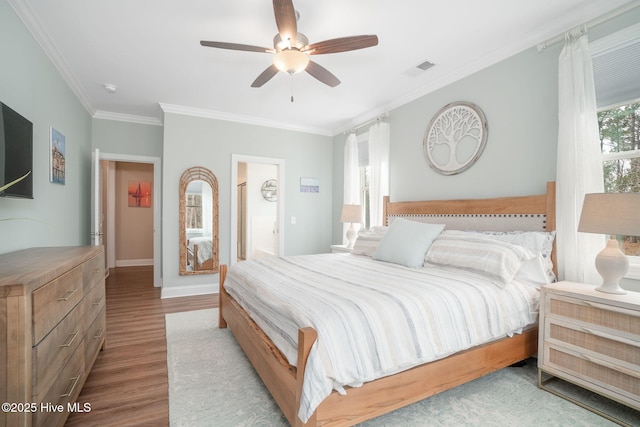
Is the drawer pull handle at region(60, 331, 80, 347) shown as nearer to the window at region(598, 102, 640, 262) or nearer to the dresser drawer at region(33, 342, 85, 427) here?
the dresser drawer at region(33, 342, 85, 427)

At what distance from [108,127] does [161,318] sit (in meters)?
3.11

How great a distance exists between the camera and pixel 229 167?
471cm

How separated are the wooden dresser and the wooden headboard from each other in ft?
10.2

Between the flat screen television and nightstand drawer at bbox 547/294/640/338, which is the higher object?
the flat screen television

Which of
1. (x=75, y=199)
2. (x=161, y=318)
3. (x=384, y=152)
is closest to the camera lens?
(x=161, y=318)

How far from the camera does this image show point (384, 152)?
4156 millimetres

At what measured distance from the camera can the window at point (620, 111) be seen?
2.10 m

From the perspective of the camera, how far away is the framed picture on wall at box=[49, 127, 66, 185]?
2864mm

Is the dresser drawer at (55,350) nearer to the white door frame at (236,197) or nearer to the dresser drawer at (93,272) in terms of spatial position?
the dresser drawer at (93,272)

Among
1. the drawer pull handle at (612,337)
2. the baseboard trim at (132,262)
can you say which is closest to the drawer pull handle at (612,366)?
the drawer pull handle at (612,337)

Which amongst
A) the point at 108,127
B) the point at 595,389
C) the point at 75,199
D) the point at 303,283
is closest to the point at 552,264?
the point at 595,389

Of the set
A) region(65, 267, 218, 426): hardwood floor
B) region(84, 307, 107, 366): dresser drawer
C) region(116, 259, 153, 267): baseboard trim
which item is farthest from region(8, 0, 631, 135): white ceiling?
region(116, 259, 153, 267): baseboard trim

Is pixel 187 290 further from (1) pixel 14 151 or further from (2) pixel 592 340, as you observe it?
(2) pixel 592 340

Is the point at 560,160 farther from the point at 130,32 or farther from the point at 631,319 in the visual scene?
the point at 130,32
